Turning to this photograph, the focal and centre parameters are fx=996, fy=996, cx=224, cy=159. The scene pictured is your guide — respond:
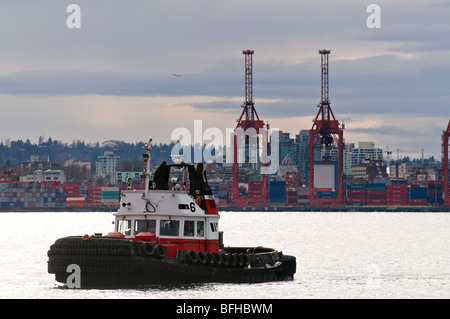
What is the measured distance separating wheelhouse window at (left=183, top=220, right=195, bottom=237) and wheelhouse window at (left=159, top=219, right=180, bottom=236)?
1.42ft

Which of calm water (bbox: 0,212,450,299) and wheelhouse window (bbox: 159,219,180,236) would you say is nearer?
calm water (bbox: 0,212,450,299)

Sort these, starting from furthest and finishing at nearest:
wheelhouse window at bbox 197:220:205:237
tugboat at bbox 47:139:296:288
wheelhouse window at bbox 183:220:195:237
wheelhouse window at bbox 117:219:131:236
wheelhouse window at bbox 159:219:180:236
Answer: wheelhouse window at bbox 197:220:205:237 < wheelhouse window at bbox 183:220:195:237 < wheelhouse window at bbox 117:219:131:236 < wheelhouse window at bbox 159:219:180:236 < tugboat at bbox 47:139:296:288

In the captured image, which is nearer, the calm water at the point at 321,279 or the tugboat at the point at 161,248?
the tugboat at the point at 161,248

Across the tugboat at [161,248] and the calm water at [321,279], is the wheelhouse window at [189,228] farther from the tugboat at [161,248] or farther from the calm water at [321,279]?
the calm water at [321,279]

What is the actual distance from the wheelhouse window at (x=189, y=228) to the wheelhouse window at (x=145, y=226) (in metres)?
1.20

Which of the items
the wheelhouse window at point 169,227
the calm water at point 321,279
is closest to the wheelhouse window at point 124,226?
the wheelhouse window at point 169,227

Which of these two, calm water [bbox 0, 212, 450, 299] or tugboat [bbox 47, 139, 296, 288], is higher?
tugboat [bbox 47, 139, 296, 288]

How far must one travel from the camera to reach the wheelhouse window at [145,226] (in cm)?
3550

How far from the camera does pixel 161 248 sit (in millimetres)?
33781

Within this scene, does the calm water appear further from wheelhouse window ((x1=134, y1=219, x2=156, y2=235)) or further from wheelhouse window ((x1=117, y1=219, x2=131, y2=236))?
wheelhouse window ((x1=117, y1=219, x2=131, y2=236))

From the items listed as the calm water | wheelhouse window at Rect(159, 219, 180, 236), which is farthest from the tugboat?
the calm water

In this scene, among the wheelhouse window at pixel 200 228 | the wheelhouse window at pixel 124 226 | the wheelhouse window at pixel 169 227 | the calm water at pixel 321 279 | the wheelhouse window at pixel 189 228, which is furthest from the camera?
the wheelhouse window at pixel 200 228

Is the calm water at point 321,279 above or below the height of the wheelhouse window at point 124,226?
below

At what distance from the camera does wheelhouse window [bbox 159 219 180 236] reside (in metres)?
35.5
